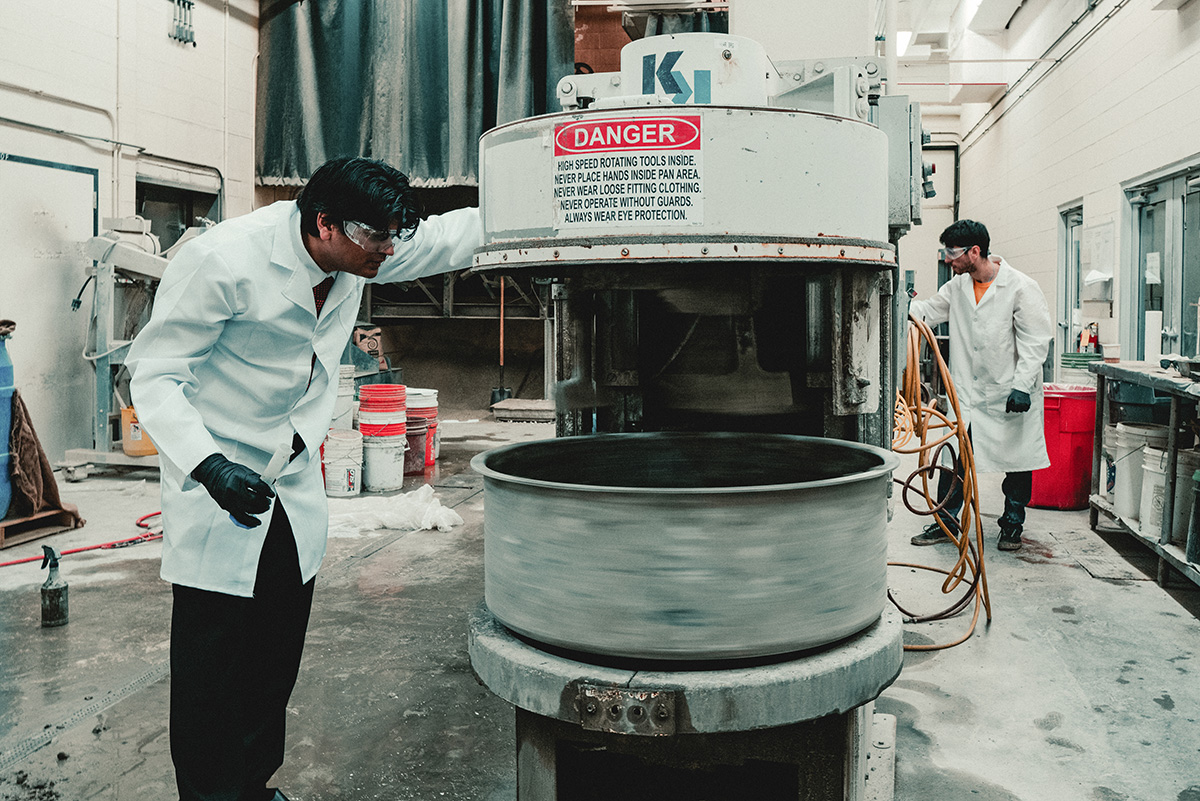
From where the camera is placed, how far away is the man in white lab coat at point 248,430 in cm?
152

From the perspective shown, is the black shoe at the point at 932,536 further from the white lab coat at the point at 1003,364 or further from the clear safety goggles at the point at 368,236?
the clear safety goggles at the point at 368,236

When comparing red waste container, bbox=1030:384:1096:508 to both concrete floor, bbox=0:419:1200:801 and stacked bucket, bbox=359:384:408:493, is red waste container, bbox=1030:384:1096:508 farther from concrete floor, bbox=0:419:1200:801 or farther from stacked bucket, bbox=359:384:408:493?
stacked bucket, bbox=359:384:408:493

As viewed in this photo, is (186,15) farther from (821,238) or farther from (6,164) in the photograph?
(821,238)

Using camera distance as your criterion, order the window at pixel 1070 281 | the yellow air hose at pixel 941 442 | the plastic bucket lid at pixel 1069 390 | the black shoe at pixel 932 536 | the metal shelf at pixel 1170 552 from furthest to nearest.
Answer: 1. the window at pixel 1070 281
2. the plastic bucket lid at pixel 1069 390
3. the black shoe at pixel 932 536
4. the metal shelf at pixel 1170 552
5. the yellow air hose at pixel 941 442

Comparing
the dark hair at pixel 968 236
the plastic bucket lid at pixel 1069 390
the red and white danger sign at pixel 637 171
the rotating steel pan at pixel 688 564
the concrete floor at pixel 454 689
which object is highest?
the dark hair at pixel 968 236

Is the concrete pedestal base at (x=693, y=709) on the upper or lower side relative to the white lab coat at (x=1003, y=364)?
lower

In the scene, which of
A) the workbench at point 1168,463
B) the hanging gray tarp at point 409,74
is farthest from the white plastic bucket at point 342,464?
the workbench at point 1168,463

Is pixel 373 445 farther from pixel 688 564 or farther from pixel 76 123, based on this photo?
pixel 688 564

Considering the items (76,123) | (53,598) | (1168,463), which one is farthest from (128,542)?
(1168,463)

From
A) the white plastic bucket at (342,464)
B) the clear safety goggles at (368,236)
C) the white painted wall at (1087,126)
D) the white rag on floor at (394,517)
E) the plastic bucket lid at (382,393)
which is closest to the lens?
the clear safety goggles at (368,236)

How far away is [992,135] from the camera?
874 centimetres

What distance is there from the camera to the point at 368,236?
155 cm

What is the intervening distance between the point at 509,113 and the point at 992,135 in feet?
15.6

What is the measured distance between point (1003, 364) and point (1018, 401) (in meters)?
0.21
